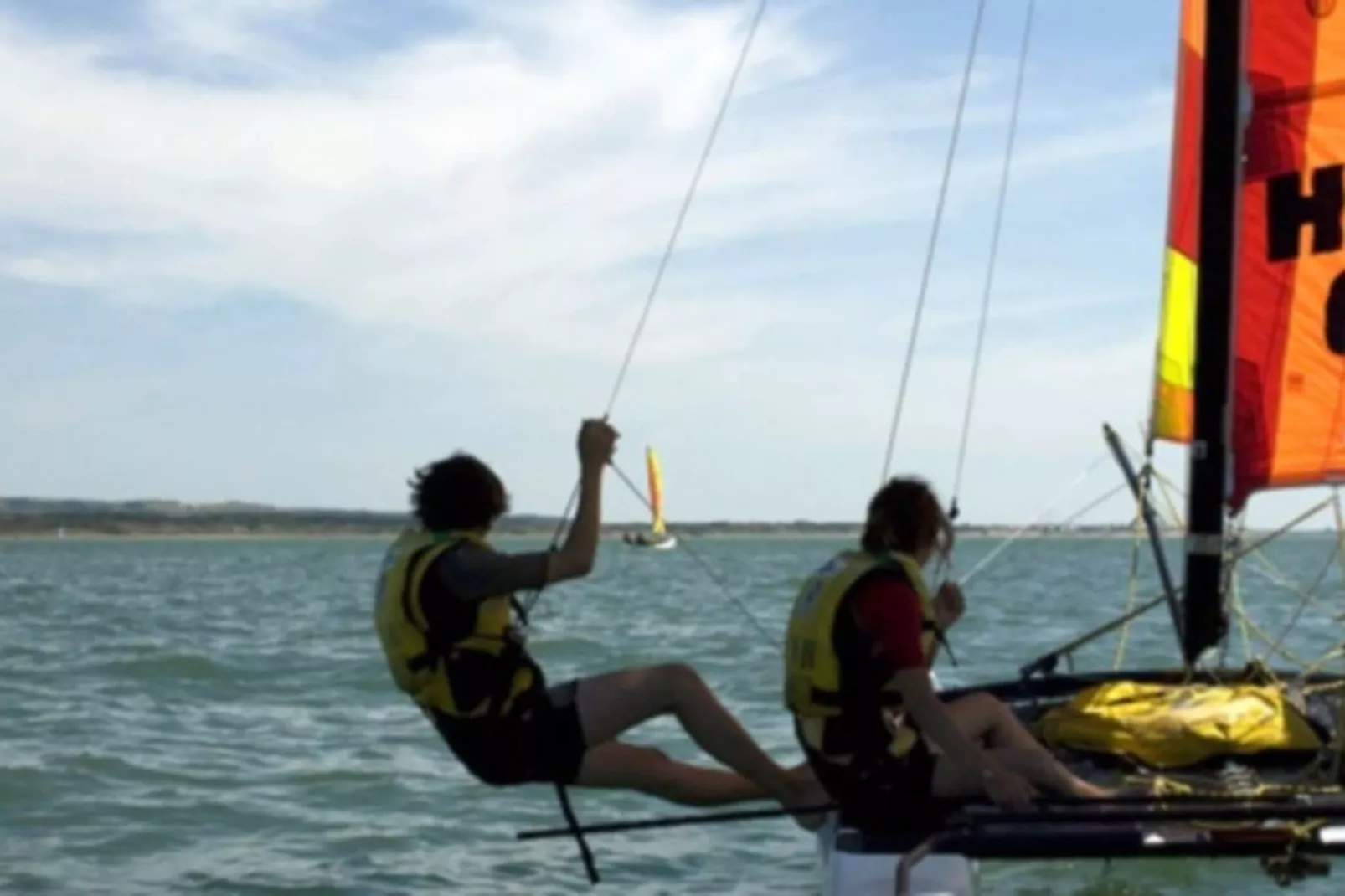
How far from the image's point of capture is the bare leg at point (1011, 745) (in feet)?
20.7

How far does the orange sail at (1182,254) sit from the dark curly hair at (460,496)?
15.0 ft

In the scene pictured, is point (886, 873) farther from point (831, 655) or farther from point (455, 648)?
point (455, 648)

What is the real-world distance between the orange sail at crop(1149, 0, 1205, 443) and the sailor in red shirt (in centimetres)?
382

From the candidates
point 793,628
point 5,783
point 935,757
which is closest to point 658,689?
point 793,628

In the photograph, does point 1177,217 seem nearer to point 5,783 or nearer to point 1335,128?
point 1335,128

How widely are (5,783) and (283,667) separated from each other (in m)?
8.97

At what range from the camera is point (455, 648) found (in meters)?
6.08

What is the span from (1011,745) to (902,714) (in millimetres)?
504

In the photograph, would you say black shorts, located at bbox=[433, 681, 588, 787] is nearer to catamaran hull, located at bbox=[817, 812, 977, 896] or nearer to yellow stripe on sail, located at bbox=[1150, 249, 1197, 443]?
catamaran hull, located at bbox=[817, 812, 977, 896]

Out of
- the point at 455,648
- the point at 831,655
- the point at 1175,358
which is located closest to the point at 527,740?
the point at 455,648

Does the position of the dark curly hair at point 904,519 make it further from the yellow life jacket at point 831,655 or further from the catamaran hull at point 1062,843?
the catamaran hull at point 1062,843

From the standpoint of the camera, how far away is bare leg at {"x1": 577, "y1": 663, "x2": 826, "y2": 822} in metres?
6.23

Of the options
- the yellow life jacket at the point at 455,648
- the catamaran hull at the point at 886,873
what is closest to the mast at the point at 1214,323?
the catamaran hull at the point at 886,873

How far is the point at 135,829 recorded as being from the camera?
11594 mm
